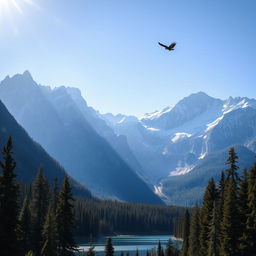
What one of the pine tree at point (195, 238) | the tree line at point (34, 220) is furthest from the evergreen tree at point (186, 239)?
the tree line at point (34, 220)

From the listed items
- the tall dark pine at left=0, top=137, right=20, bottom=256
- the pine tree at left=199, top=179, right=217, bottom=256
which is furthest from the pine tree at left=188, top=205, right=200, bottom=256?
the tall dark pine at left=0, top=137, right=20, bottom=256

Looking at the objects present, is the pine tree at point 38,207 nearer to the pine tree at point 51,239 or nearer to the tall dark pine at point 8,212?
the pine tree at point 51,239

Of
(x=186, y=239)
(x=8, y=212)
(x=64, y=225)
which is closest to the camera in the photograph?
(x=8, y=212)

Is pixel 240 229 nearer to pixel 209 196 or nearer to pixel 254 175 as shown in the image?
pixel 254 175

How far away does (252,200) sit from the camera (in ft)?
198

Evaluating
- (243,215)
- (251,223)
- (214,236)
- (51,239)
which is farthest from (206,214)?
(51,239)

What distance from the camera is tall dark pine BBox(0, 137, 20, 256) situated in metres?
43.3

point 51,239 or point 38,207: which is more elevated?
point 38,207

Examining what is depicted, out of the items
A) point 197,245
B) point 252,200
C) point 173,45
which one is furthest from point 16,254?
point 197,245

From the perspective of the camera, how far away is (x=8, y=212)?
44406 millimetres

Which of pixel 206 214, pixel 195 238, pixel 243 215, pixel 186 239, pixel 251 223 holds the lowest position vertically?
pixel 186 239

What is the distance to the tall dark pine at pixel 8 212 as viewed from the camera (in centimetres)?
4331

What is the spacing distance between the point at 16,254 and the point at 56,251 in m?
16.0

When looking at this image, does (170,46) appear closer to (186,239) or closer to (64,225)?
(64,225)
